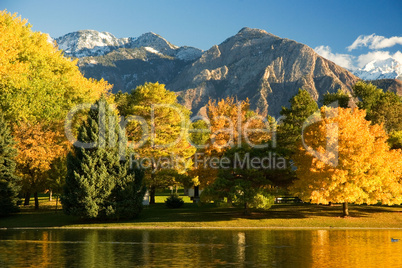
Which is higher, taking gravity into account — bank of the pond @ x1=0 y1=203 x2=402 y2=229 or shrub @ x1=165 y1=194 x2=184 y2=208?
shrub @ x1=165 y1=194 x2=184 y2=208

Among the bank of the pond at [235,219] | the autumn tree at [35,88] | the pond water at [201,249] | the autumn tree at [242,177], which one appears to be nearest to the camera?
the pond water at [201,249]

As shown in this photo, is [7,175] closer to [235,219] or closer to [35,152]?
[35,152]

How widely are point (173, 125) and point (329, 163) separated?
Result: 25.0 m

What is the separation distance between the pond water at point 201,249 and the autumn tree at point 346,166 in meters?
7.38

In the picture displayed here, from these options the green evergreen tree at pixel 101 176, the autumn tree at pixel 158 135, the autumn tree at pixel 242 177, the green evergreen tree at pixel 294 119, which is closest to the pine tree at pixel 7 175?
the green evergreen tree at pixel 101 176

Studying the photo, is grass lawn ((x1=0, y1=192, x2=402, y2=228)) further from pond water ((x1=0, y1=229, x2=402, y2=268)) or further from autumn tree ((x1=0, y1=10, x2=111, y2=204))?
autumn tree ((x1=0, y1=10, x2=111, y2=204))

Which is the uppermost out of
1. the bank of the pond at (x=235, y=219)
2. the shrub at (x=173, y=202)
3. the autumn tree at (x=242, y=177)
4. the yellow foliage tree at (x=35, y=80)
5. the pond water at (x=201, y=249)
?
the yellow foliage tree at (x=35, y=80)

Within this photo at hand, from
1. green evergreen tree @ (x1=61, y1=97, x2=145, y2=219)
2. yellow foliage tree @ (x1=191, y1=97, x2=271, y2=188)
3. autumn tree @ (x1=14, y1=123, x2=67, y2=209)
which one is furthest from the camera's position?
yellow foliage tree @ (x1=191, y1=97, x2=271, y2=188)

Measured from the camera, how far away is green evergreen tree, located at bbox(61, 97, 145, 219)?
1904 inches

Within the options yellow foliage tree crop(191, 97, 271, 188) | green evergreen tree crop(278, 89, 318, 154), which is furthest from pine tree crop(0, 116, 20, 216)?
green evergreen tree crop(278, 89, 318, 154)

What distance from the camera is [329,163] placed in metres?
49.3

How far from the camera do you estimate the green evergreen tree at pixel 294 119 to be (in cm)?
6888

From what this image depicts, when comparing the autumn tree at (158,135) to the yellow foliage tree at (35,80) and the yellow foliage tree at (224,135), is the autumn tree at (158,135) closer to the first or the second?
the yellow foliage tree at (224,135)

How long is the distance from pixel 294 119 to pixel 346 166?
85.2 feet
